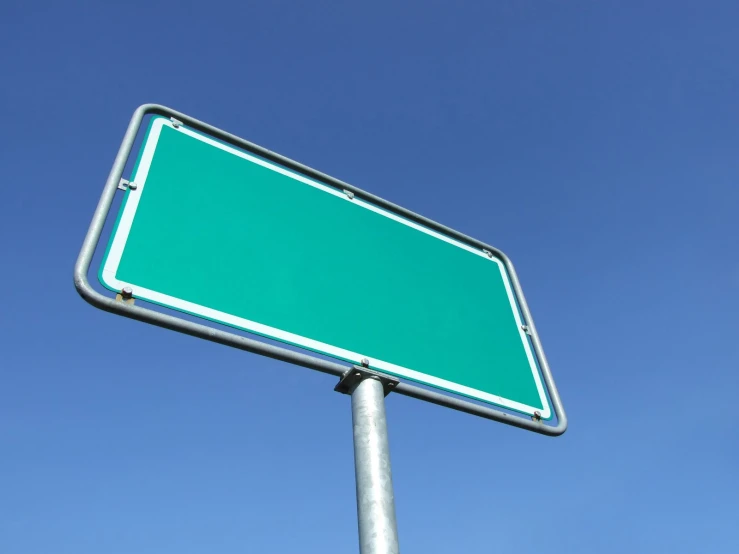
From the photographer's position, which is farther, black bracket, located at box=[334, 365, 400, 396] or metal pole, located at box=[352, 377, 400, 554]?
black bracket, located at box=[334, 365, 400, 396]

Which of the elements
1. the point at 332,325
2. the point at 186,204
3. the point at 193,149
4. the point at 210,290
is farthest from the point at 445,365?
the point at 193,149

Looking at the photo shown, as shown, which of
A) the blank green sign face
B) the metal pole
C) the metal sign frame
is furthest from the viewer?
the blank green sign face

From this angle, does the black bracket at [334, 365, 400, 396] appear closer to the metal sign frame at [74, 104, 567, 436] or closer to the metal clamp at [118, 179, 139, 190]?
the metal sign frame at [74, 104, 567, 436]

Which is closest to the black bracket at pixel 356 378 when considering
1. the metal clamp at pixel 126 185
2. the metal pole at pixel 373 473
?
the metal pole at pixel 373 473

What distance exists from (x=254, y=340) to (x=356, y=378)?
259 millimetres

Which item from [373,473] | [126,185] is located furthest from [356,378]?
→ [126,185]

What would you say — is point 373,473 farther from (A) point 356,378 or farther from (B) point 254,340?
(B) point 254,340

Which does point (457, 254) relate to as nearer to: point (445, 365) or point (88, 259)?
point (445, 365)

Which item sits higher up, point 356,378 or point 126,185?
point 126,185

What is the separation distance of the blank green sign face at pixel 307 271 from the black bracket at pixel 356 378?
0.18ft

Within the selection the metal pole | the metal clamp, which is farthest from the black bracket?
the metal clamp

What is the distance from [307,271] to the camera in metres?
1.59

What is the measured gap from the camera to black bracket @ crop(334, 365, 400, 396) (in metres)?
1.38

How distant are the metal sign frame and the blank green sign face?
4cm
